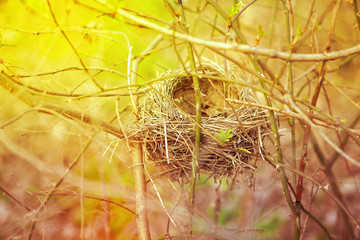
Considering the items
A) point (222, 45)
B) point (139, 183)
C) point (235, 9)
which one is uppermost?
point (235, 9)

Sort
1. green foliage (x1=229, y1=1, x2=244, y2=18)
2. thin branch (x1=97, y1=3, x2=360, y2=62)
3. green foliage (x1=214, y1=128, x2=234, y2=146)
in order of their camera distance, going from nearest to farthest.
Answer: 1. thin branch (x1=97, y1=3, x2=360, y2=62)
2. green foliage (x1=229, y1=1, x2=244, y2=18)
3. green foliage (x1=214, y1=128, x2=234, y2=146)

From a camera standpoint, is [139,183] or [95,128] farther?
[139,183]

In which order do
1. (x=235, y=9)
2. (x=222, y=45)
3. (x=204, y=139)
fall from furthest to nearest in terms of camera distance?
1. (x=204, y=139)
2. (x=235, y=9)
3. (x=222, y=45)

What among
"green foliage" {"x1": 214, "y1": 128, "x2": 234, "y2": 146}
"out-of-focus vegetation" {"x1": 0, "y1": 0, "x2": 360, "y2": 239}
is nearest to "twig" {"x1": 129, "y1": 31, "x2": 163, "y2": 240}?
"out-of-focus vegetation" {"x1": 0, "y1": 0, "x2": 360, "y2": 239}

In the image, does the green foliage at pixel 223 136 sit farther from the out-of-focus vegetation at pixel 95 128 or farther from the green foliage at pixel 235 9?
the green foliage at pixel 235 9

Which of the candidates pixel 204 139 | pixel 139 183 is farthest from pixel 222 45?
pixel 139 183

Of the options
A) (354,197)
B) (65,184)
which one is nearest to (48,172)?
(65,184)

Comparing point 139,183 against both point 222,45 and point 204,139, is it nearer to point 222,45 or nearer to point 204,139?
point 204,139

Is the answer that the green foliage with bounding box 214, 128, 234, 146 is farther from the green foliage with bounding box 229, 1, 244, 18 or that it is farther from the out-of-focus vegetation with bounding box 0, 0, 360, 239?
the green foliage with bounding box 229, 1, 244, 18

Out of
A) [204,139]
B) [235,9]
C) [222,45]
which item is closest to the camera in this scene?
[222,45]

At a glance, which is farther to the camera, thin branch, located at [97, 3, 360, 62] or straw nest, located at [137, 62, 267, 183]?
straw nest, located at [137, 62, 267, 183]

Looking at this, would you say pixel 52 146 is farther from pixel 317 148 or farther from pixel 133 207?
pixel 317 148

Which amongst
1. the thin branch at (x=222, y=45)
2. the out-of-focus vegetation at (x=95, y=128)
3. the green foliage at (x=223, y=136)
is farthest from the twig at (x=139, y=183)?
the thin branch at (x=222, y=45)
